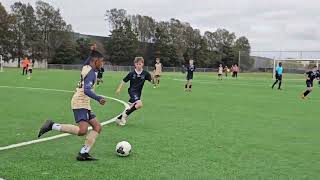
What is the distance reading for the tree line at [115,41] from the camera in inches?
3563

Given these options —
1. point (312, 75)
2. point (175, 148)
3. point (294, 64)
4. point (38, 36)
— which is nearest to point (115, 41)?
point (38, 36)

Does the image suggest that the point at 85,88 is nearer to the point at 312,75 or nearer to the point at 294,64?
the point at 312,75

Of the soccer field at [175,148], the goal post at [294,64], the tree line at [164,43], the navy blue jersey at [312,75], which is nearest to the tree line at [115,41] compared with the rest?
the tree line at [164,43]

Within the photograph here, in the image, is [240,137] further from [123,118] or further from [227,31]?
[227,31]

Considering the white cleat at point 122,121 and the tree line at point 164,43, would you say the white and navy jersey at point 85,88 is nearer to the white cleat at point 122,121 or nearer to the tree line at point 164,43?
the white cleat at point 122,121

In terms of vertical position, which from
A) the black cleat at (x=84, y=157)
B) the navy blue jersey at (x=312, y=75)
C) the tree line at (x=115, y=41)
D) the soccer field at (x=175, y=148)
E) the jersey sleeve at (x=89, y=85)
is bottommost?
the soccer field at (x=175, y=148)

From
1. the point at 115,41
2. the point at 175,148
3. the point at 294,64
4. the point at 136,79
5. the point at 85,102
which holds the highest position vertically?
the point at 115,41

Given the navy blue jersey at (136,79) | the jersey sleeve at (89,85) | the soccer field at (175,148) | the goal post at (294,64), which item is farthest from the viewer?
the goal post at (294,64)

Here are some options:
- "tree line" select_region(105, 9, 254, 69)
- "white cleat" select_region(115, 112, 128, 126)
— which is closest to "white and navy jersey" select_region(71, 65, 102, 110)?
"white cleat" select_region(115, 112, 128, 126)

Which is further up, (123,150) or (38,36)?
(38,36)

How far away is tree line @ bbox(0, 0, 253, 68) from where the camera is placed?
9050 cm

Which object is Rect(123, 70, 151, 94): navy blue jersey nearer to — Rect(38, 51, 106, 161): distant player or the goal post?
Rect(38, 51, 106, 161): distant player

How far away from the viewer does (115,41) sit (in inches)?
4053

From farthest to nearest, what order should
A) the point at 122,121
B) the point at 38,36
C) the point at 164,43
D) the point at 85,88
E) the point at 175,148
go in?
the point at 164,43 < the point at 38,36 < the point at 122,121 < the point at 175,148 < the point at 85,88
